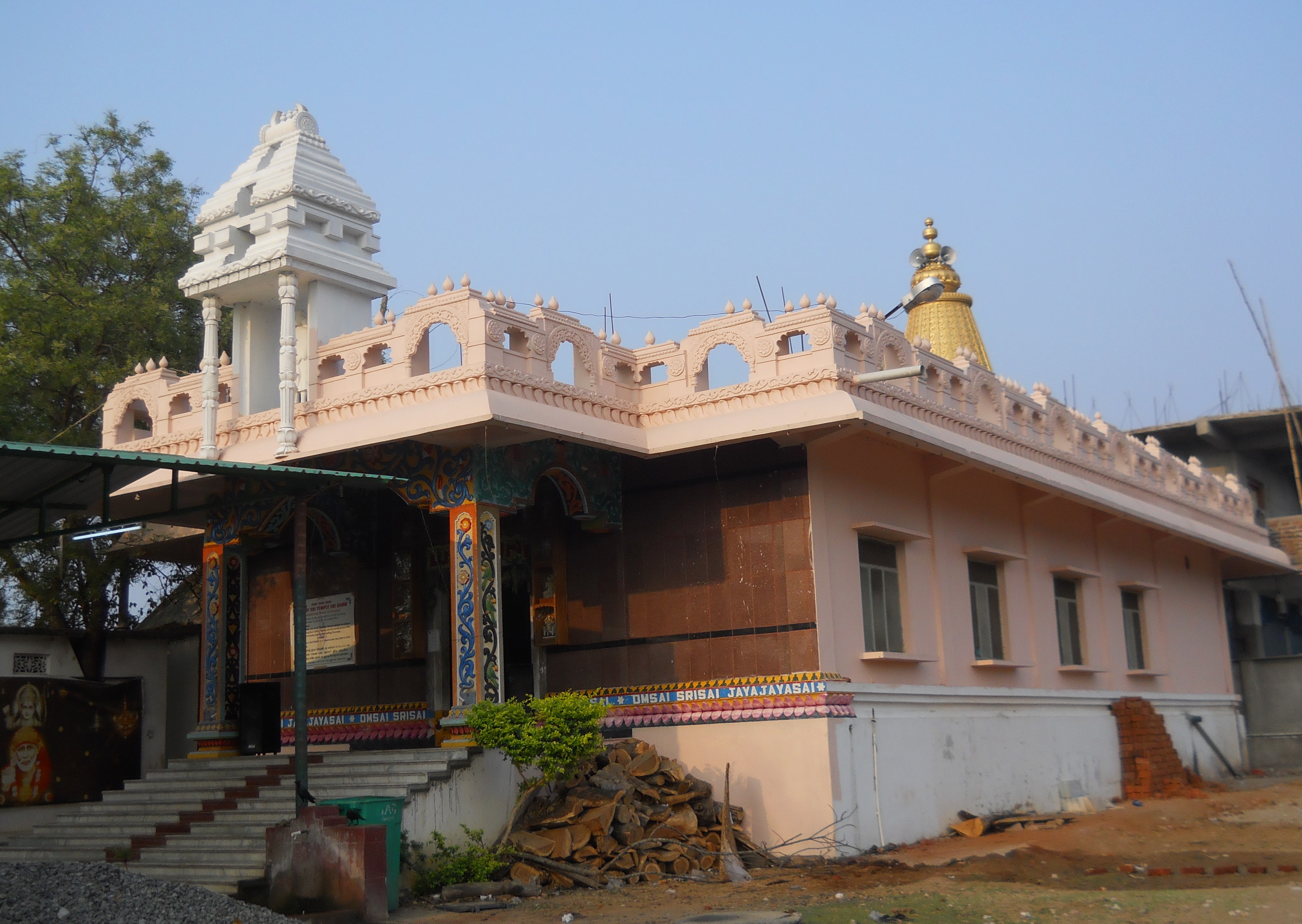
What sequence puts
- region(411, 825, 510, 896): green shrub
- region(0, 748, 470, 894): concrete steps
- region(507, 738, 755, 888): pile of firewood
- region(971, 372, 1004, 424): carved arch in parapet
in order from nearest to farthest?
region(411, 825, 510, 896): green shrub < region(0, 748, 470, 894): concrete steps < region(507, 738, 755, 888): pile of firewood < region(971, 372, 1004, 424): carved arch in parapet

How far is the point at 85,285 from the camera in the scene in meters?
18.8

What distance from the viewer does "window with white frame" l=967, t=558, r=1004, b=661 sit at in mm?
15812

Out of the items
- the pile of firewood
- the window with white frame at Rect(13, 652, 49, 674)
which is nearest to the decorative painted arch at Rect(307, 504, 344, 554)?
the window with white frame at Rect(13, 652, 49, 674)

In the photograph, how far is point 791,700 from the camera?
12484mm

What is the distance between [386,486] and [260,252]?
10.8 feet

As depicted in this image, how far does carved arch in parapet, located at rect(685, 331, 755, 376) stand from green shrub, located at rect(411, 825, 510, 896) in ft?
16.6

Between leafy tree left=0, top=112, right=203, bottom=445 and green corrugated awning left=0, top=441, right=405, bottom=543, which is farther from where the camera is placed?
leafy tree left=0, top=112, right=203, bottom=445

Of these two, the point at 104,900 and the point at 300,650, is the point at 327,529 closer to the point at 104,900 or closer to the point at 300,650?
the point at 300,650

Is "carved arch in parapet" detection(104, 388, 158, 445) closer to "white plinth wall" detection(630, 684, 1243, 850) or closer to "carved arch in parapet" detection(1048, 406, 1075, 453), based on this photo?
"white plinth wall" detection(630, 684, 1243, 850)

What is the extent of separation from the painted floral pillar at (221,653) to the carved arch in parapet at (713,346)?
558cm

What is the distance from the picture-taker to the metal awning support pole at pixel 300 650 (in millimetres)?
10352

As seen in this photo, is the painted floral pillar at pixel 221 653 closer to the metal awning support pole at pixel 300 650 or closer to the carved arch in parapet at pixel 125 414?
the carved arch in parapet at pixel 125 414

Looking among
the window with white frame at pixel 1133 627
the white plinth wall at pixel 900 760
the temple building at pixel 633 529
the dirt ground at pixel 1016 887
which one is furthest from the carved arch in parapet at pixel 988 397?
the window with white frame at pixel 1133 627

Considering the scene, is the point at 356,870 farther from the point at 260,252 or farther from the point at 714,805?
the point at 260,252
